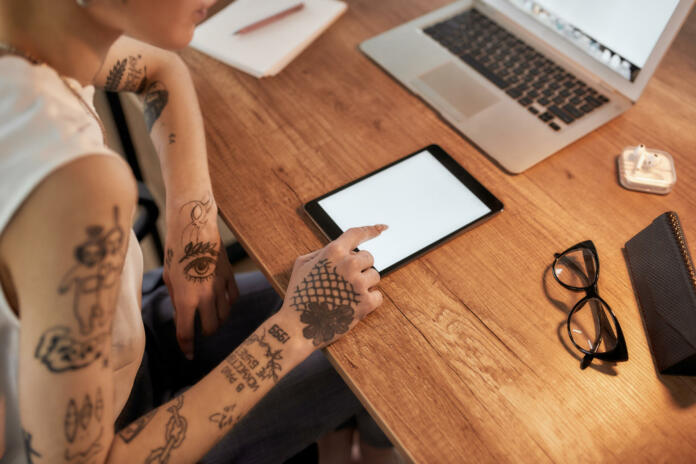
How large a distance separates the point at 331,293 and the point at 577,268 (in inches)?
13.7

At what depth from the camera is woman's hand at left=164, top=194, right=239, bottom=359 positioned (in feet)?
2.51

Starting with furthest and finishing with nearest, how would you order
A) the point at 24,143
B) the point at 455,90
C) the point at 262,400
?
the point at 455,90 → the point at 262,400 → the point at 24,143

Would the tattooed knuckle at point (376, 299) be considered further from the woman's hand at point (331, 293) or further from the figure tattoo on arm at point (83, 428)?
the figure tattoo on arm at point (83, 428)

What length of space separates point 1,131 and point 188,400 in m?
0.37

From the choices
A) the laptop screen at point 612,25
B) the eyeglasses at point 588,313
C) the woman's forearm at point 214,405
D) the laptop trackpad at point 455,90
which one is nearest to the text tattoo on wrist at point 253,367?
the woman's forearm at point 214,405

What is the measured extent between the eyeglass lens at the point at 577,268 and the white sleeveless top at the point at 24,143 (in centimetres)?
59

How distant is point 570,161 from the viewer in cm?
83

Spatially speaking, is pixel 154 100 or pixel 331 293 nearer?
pixel 331 293

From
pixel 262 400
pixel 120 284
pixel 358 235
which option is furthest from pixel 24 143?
pixel 262 400

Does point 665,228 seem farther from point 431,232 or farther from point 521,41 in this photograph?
point 521,41

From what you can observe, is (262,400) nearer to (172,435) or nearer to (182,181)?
(172,435)

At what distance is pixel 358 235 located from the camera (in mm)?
688

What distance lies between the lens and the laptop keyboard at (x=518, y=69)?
0.87 meters

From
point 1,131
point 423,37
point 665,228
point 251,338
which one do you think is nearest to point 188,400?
point 251,338
